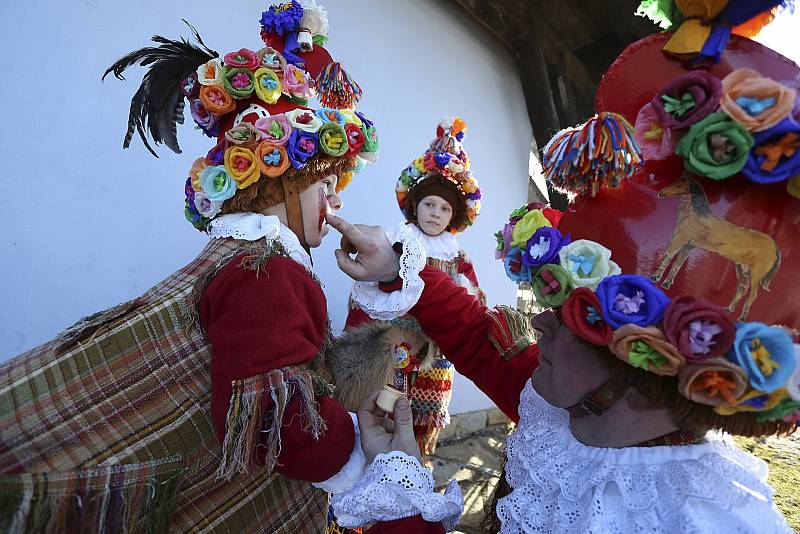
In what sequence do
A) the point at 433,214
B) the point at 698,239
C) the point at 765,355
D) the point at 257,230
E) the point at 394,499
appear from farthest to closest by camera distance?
the point at 433,214
the point at 257,230
the point at 394,499
the point at 698,239
the point at 765,355

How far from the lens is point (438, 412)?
273cm

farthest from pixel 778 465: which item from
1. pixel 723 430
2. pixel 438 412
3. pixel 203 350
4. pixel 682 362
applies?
pixel 203 350

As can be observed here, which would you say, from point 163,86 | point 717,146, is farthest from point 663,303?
point 163,86

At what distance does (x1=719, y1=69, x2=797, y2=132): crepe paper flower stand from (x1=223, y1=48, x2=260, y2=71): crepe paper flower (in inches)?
47.0

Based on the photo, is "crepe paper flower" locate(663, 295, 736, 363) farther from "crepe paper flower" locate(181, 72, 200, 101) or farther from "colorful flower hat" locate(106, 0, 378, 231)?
"crepe paper flower" locate(181, 72, 200, 101)

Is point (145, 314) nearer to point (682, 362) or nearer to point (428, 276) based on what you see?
point (428, 276)

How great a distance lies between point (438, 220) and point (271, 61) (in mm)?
1651

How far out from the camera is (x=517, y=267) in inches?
40.3

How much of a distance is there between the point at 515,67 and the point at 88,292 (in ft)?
13.9

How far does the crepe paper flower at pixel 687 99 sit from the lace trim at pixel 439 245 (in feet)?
6.78

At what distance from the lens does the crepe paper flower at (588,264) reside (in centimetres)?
86

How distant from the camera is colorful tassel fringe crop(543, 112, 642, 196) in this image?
84 cm

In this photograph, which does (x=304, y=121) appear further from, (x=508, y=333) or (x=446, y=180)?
(x=446, y=180)

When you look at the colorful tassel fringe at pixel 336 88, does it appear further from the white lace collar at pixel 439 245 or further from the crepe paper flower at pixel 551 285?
the white lace collar at pixel 439 245
